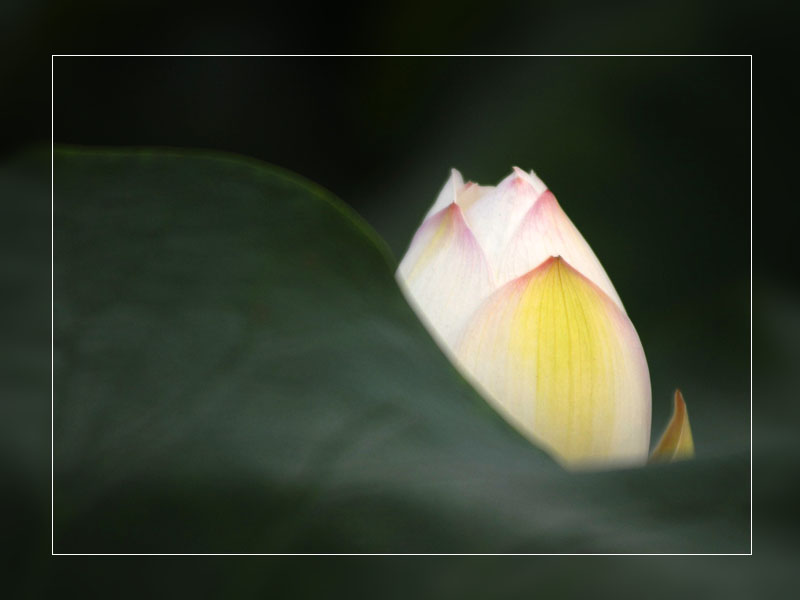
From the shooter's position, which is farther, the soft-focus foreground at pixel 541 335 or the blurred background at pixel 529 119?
the blurred background at pixel 529 119

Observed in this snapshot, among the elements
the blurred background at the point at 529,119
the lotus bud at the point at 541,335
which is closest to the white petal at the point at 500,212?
the lotus bud at the point at 541,335

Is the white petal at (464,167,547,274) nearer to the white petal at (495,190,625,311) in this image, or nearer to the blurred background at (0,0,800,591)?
the white petal at (495,190,625,311)

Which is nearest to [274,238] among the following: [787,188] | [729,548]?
[729,548]

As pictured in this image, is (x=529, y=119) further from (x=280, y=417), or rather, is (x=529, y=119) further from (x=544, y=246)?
(x=280, y=417)

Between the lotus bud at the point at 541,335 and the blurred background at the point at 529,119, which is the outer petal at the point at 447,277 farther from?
the blurred background at the point at 529,119

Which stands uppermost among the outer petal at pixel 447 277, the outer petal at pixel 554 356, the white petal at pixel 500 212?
the white petal at pixel 500 212

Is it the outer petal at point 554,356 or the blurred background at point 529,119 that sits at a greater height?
the blurred background at point 529,119

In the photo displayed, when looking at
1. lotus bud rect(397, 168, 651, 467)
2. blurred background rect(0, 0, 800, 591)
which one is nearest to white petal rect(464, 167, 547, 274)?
lotus bud rect(397, 168, 651, 467)
